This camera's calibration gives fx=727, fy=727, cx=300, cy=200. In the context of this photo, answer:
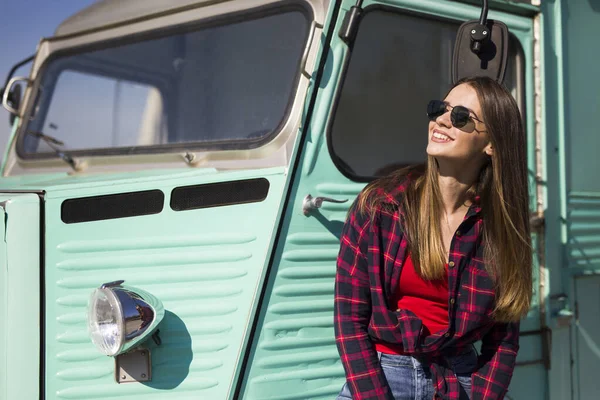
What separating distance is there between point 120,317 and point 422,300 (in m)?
0.91

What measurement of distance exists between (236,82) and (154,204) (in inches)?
26.9

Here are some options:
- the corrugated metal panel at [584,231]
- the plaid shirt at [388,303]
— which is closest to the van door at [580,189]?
the corrugated metal panel at [584,231]

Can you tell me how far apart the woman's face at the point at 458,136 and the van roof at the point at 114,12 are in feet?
4.19

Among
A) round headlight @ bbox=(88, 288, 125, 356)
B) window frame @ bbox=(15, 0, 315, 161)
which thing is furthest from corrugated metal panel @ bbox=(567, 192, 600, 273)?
round headlight @ bbox=(88, 288, 125, 356)

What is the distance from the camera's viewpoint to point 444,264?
211 cm

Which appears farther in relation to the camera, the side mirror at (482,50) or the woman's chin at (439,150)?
the side mirror at (482,50)

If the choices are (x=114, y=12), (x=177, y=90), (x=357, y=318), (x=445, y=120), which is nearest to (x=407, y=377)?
(x=357, y=318)

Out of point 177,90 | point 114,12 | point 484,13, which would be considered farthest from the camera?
point 114,12

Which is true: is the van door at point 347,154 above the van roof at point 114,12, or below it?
below

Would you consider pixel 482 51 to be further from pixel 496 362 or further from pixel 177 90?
pixel 177 90

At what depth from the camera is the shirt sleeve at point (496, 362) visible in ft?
7.20

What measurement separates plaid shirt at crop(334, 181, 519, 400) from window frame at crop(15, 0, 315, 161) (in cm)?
68

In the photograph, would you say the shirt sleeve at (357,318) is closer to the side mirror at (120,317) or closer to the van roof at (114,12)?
the side mirror at (120,317)

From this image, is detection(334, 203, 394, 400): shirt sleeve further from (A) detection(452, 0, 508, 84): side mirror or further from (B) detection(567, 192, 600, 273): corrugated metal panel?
(B) detection(567, 192, 600, 273): corrugated metal panel
